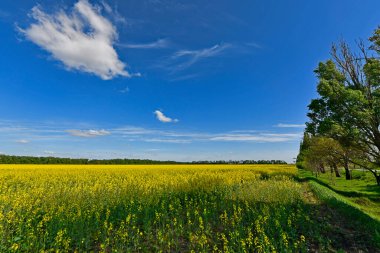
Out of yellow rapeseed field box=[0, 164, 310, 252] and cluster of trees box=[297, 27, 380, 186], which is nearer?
yellow rapeseed field box=[0, 164, 310, 252]

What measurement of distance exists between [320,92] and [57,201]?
1764 centimetres

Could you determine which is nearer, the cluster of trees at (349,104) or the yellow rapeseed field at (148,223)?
the yellow rapeseed field at (148,223)

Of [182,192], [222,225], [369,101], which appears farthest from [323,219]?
[369,101]

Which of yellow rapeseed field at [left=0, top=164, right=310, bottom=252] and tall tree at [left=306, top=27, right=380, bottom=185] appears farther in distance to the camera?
tall tree at [left=306, top=27, right=380, bottom=185]

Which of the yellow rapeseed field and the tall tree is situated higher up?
the tall tree

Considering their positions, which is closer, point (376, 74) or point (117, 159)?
point (376, 74)

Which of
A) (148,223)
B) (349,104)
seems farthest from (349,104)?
(148,223)

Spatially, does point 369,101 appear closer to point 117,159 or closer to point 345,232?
point 345,232

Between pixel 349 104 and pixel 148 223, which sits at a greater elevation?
pixel 349 104

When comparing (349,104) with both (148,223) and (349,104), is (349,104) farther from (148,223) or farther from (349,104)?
(148,223)

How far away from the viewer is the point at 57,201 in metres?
12.4

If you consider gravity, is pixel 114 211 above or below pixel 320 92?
below

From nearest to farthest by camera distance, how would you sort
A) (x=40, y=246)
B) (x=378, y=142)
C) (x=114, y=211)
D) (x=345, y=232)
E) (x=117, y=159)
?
1. (x=40, y=246)
2. (x=345, y=232)
3. (x=114, y=211)
4. (x=378, y=142)
5. (x=117, y=159)

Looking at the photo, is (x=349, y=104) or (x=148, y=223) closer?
(x=148, y=223)
